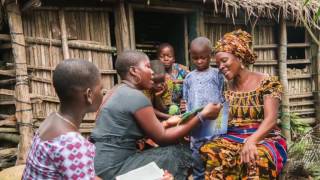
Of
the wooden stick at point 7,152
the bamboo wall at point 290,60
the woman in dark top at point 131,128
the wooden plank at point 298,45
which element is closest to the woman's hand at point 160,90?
the woman in dark top at point 131,128

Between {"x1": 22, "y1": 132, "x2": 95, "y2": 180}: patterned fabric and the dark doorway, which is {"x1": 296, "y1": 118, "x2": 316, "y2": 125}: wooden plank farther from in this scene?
{"x1": 22, "y1": 132, "x2": 95, "y2": 180}: patterned fabric

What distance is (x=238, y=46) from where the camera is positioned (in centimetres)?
323

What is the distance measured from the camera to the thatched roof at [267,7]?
625 centimetres

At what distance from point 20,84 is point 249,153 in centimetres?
327

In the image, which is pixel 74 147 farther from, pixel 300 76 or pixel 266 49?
pixel 300 76

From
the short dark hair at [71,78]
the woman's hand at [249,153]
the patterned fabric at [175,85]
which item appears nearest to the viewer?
the short dark hair at [71,78]

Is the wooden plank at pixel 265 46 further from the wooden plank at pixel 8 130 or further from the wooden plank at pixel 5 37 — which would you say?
the wooden plank at pixel 8 130

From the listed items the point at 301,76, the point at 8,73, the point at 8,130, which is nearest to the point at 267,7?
the point at 301,76

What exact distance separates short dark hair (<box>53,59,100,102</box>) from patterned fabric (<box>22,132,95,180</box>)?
0.22 metres

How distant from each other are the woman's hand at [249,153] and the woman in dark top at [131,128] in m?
0.39

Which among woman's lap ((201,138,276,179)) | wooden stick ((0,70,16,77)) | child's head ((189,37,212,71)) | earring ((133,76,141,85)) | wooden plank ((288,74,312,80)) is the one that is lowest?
woman's lap ((201,138,276,179))

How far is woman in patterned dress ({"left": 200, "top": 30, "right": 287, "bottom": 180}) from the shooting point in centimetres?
287

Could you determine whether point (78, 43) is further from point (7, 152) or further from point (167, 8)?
point (7, 152)

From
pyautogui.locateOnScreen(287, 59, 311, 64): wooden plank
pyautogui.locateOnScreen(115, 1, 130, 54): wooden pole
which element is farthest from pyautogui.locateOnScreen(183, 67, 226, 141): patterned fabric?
pyautogui.locateOnScreen(287, 59, 311, 64): wooden plank
